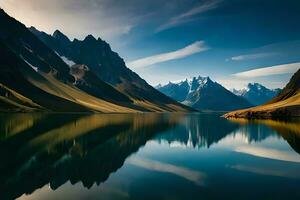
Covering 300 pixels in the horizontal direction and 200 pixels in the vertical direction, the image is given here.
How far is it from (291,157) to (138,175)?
2771 centimetres

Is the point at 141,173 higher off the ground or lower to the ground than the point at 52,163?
lower

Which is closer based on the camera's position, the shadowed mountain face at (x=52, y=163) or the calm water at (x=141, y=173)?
the calm water at (x=141, y=173)

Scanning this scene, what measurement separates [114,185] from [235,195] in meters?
11.2

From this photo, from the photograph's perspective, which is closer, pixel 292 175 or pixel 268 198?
pixel 268 198

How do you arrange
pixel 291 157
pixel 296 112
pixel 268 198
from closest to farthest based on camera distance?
1. pixel 268 198
2. pixel 291 157
3. pixel 296 112

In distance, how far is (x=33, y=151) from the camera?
53.5m

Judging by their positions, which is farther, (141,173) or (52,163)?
(52,163)

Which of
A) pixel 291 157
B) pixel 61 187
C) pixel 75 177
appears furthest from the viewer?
pixel 291 157

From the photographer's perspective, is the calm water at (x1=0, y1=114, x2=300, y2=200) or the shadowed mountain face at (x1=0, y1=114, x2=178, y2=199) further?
the shadowed mountain face at (x1=0, y1=114, x2=178, y2=199)

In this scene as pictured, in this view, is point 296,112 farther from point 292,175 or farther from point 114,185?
point 114,185

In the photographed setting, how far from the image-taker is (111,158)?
50.3m

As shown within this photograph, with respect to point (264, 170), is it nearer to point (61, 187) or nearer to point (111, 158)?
point (111, 158)

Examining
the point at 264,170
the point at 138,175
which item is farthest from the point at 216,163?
the point at 138,175

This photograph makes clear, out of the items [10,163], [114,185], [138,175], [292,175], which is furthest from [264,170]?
[10,163]
